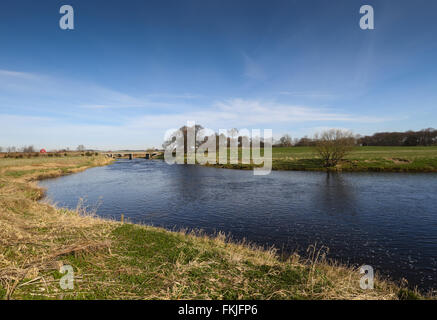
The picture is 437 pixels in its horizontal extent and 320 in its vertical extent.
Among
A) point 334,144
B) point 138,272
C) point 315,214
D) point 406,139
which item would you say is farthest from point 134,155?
point 406,139

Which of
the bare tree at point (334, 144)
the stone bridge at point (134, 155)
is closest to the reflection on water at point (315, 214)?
the bare tree at point (334, 144)

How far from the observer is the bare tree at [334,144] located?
149ft

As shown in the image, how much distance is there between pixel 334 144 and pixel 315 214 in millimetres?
33045

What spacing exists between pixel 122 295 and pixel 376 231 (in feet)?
55.1

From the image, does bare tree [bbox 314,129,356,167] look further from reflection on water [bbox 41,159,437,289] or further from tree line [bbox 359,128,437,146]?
tree line [bbox 359,128,437,146]

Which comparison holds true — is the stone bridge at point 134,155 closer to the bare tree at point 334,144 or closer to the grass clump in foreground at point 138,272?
the bare tree at point 334,144

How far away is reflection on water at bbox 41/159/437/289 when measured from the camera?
483 inches

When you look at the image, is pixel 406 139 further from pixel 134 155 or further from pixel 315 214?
pixel 134 155

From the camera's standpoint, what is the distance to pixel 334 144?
4619 centimetres

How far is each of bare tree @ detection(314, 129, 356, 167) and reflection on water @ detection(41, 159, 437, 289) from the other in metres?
14.6

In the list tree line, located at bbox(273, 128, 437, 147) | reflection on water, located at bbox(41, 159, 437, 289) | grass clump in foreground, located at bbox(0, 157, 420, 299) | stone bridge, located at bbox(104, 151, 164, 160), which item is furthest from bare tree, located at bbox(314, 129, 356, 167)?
stone bridge, located at bbox(104, 151, 164, 160)

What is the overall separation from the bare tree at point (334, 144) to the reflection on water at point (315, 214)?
47.9 feet

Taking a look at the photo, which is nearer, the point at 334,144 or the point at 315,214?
the point at 315,214
